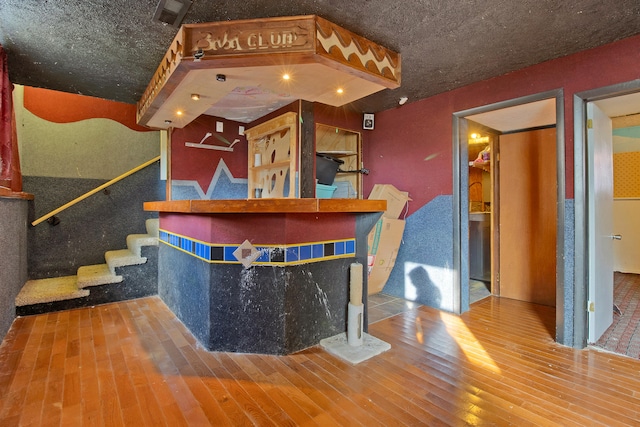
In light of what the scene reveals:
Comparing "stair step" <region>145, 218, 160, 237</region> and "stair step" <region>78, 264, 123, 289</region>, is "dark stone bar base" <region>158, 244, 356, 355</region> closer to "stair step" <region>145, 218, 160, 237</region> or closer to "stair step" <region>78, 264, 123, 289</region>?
"stair step" <region>78, 264, 123, 289</region>

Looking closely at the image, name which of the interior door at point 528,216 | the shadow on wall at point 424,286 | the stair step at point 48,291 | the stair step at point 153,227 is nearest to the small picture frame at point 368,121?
the interior door at point 528,216

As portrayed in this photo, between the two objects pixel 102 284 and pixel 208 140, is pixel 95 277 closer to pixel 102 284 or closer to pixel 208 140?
pixel 102 284

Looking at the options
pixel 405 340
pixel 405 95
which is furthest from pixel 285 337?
pixel 405 95

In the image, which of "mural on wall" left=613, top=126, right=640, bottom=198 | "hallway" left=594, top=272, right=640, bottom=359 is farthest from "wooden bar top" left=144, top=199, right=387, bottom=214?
"mural on wall" left=613, top=126, right=640, bottom=198

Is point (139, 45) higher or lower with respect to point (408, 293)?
higher

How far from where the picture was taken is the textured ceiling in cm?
183

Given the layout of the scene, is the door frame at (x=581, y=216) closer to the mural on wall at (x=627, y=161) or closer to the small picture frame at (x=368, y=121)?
the small picture frame at (x=368, y=121)

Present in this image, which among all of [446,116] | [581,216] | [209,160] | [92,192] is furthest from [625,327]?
[92,192]

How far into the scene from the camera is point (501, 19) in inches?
76.6

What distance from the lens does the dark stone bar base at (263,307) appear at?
83.5 inches

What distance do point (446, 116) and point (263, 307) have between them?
2.60 meters

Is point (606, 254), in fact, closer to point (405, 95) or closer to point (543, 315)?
point (543, 315)

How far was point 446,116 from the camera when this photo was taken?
3215 mm

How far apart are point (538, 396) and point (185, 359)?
210cm
